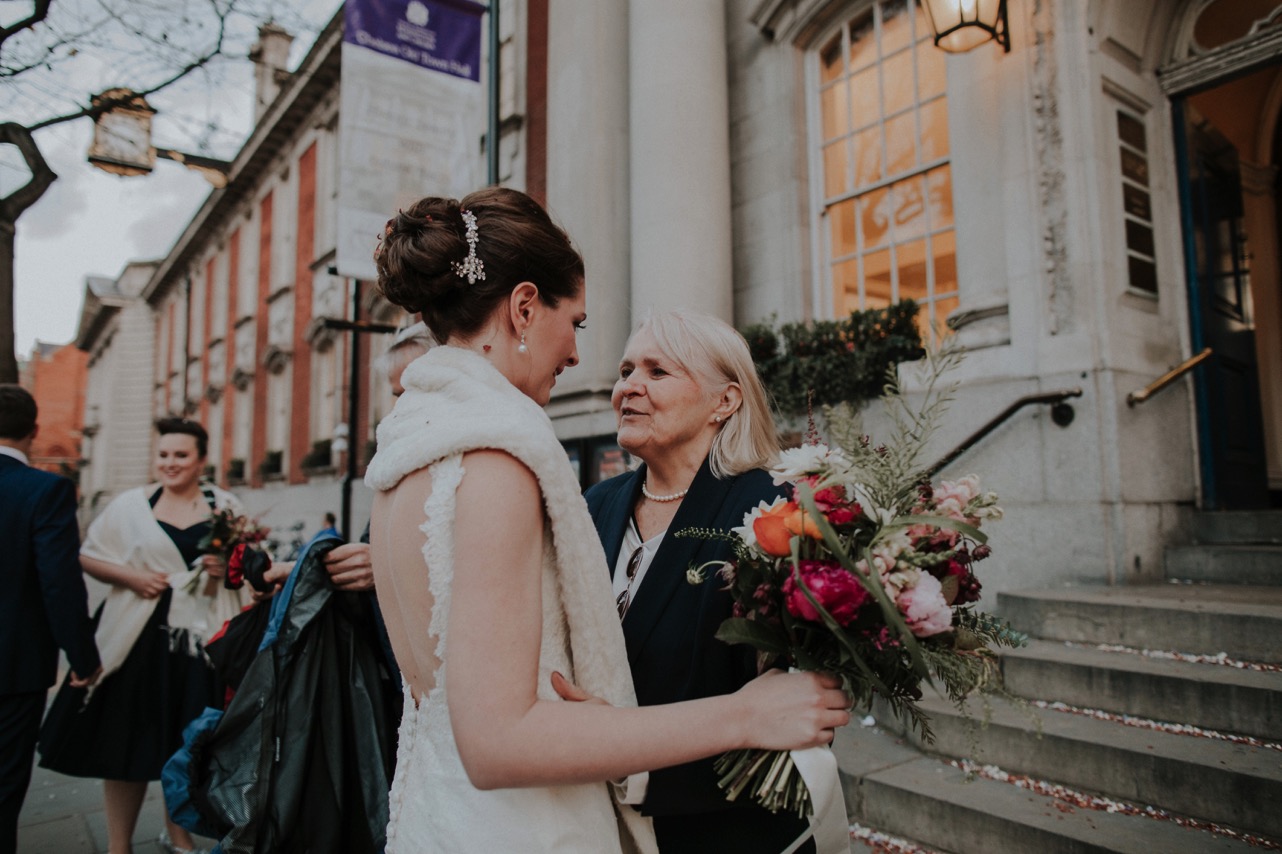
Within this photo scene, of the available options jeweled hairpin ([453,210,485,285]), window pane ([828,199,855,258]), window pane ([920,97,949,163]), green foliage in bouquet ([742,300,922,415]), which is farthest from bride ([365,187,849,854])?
window pane ([828,199,855,258])

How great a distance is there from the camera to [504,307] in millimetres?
1544

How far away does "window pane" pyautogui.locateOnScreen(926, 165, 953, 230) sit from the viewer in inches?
267

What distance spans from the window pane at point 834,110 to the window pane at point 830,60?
13 centimetres

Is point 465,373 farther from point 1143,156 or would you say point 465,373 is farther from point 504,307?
point 1143,156

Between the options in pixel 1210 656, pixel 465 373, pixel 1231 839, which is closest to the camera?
pixel 465 373

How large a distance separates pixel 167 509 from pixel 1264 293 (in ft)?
34.7

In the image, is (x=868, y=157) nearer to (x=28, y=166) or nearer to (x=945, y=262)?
(x=945, y=262)

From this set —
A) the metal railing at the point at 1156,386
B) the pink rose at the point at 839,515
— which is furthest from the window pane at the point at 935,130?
the pink rose at the point at 839,515

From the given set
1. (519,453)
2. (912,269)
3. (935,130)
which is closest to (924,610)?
(519,453)

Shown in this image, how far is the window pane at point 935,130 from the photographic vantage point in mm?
6883

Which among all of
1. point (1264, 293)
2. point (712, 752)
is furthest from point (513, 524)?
point (1264, 293)

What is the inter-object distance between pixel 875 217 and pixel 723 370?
5.76 meters

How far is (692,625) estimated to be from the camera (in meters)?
1.87

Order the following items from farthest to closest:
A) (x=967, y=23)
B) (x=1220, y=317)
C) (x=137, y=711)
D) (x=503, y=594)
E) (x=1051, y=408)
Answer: (x=1220, y=317) < (x=967, y=23) < (x=1051, y=408) < (x=137, y=711) < (x=503, y=594)
